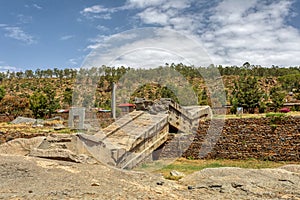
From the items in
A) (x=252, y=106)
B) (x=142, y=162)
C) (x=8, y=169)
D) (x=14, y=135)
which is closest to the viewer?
(x=8, y=169)

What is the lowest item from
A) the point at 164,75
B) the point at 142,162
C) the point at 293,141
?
the point at 142,162

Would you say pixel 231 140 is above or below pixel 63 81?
below

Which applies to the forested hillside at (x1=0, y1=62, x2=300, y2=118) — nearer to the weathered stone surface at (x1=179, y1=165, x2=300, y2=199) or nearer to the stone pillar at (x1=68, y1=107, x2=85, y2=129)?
the stone pillar at (x1=68, y1=107, x2=85, y2=129)

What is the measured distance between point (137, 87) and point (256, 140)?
43.2 feet

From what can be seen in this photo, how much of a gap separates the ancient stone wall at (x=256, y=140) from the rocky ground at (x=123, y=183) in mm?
5394

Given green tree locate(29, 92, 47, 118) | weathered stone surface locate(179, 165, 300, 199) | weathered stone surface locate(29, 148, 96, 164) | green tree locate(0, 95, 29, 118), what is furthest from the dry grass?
green tree locate(0, 95, 29, 118)

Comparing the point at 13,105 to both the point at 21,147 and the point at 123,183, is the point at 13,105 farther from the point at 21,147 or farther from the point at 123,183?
the point at 123,183

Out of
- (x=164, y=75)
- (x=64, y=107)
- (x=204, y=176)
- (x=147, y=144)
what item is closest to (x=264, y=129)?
(x=147, y=144)

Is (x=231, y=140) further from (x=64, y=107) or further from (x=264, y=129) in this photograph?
(x=64, y=107)

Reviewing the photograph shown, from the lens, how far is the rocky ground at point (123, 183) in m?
5.85

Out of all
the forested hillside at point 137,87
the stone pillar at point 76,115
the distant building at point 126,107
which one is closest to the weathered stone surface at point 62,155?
the forested hillside at point 137,87

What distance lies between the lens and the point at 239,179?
23.3ft

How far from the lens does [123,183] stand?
666 centimetres

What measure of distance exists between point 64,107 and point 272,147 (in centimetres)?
3963
